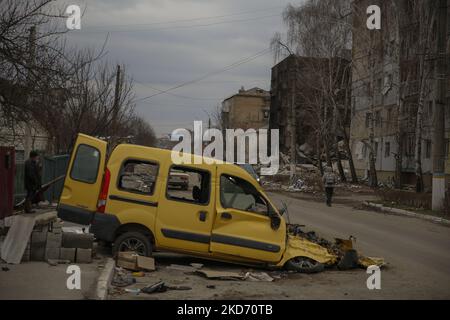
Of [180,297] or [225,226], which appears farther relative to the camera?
[225,226]

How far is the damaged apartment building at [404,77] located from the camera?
3036cm

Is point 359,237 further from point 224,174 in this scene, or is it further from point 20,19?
point 20,19

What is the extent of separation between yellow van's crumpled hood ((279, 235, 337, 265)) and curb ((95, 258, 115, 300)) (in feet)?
9.69

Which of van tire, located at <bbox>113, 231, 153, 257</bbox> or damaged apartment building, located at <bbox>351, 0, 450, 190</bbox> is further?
damaged apartment building, located at <bbox>351, 0, 450, 190</bbox>

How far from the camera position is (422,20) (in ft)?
100

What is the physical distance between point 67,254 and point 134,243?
1.13 m

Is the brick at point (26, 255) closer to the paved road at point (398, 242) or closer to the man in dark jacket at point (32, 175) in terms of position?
the paved road at point (398, 242)

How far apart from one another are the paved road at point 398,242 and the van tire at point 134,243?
3.94 metres

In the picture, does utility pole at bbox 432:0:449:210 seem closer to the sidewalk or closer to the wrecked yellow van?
the wrecked yellow van

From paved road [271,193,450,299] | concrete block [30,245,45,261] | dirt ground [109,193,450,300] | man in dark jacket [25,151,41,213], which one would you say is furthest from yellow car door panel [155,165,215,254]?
man in dark jacket [25,151,41,213]

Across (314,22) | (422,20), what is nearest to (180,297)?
(422,20)

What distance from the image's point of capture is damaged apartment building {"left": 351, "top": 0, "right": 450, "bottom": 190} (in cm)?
3036
